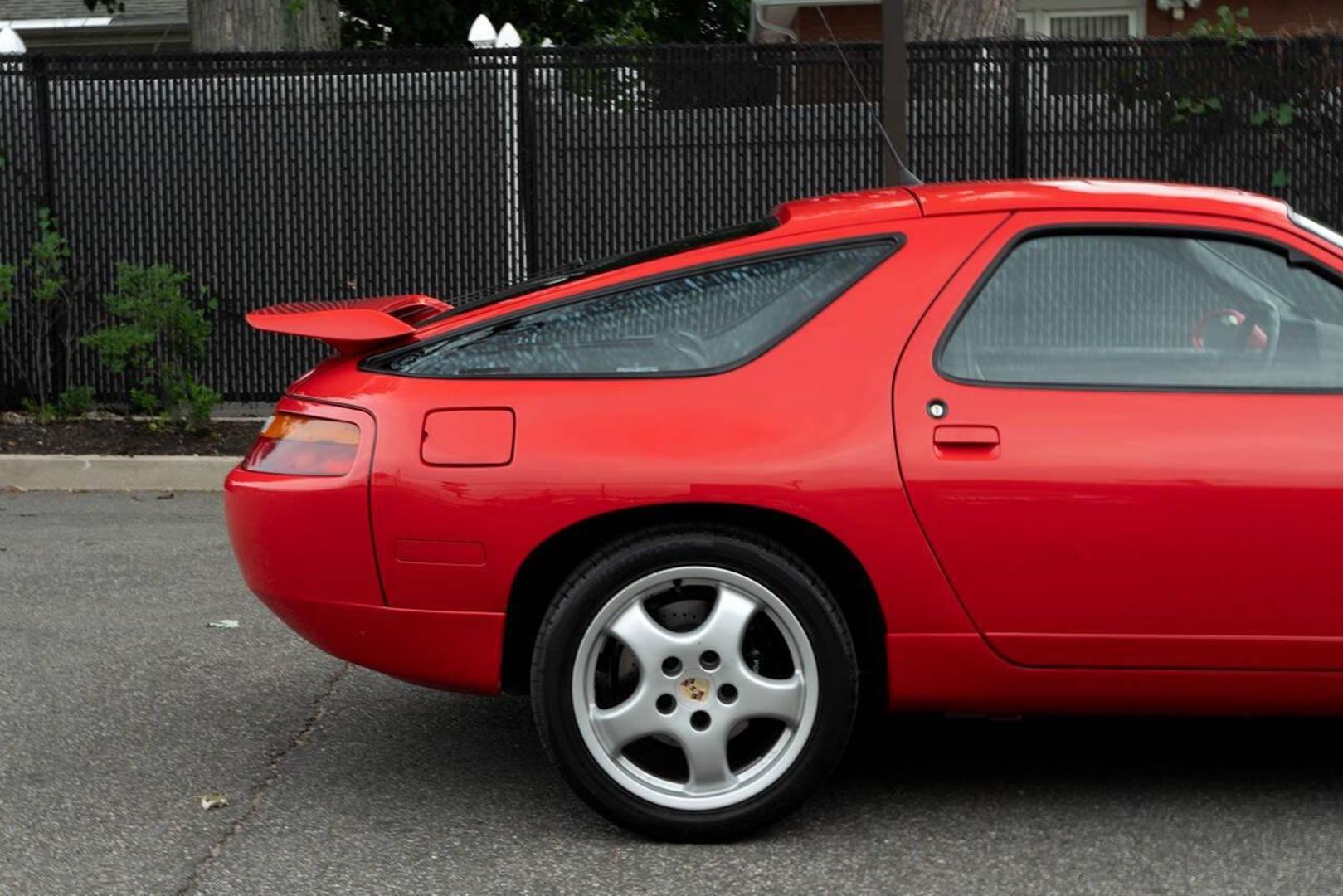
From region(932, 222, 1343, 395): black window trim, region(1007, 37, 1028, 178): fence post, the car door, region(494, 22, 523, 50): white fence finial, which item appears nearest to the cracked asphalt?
the car door

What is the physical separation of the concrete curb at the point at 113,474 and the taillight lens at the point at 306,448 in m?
5.13

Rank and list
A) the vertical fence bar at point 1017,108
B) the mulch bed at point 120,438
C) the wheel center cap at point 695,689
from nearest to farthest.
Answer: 1. the wheel center cap at point 695,689
2. the mulch bed at point 120,438
3. the vertical fence bar at point 1017,108

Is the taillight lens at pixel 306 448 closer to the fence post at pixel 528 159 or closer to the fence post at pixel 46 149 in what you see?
the fence post at pixel 528 159

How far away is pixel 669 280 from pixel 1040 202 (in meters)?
0.88

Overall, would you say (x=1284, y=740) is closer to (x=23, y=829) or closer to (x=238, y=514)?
(x=238, y=514)

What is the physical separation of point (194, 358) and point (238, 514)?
641cm

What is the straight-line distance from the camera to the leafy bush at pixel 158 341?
1000 centimetres

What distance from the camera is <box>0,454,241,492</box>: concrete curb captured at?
9.27 m

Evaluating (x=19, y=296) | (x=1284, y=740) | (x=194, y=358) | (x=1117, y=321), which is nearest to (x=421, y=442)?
(x=1117, y=321)

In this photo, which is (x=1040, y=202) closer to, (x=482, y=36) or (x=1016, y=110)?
(x=1016, y=110)

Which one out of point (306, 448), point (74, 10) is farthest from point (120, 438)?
point (74, 10)

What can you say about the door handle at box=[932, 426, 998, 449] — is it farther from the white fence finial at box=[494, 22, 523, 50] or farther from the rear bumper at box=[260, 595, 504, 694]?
the white fence finial at box=[494, 22, 523, 50]

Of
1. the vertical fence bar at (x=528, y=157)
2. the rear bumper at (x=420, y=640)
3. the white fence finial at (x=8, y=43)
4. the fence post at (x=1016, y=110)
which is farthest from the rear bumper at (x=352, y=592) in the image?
the white fence finial at (x=8, y=43)

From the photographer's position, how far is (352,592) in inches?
160
